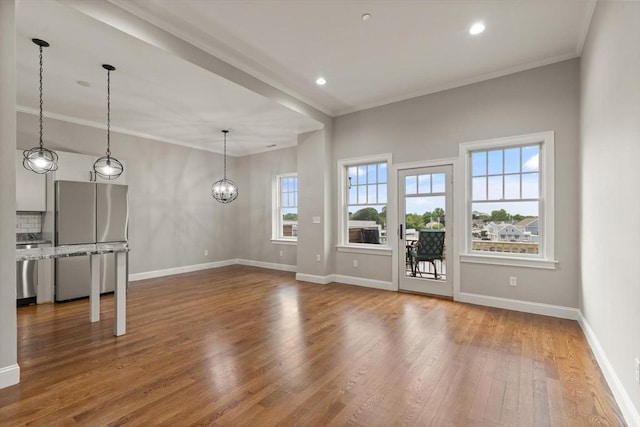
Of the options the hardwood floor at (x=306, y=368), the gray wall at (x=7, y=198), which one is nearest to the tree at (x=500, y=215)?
the hardwood floor at (x=306, y=368)

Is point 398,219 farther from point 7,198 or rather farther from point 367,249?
point 7,198

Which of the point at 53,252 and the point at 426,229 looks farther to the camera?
the point at 426,229

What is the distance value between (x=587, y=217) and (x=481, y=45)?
7.56ft

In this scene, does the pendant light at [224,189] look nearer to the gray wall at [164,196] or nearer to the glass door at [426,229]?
the gray wall at [164,196]

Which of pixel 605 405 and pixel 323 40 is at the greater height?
pixel 323 40

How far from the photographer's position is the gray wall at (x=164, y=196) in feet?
17.5

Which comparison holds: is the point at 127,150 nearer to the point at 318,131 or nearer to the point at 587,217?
the point at 318,131

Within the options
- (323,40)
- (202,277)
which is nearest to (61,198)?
(202,277)

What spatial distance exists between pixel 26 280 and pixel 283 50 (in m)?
4.96

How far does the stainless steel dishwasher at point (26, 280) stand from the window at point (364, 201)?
4.95m

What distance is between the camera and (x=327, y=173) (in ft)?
19.2

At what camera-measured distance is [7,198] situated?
7.28ft

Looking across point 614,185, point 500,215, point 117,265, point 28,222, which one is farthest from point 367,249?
point 28,222

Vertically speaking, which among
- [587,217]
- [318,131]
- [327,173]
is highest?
[318,131]
